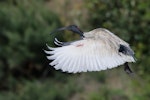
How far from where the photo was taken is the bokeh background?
554 centimetres

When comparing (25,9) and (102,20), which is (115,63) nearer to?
(102,20)

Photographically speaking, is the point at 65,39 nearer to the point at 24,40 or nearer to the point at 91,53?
the point at 24,40

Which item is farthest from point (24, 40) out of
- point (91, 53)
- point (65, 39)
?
point (91, 53)

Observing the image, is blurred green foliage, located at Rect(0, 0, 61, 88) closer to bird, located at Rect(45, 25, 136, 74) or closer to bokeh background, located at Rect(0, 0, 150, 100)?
bokeh background, located at Rect(0, 0, 150, 100)

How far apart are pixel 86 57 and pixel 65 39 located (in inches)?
130

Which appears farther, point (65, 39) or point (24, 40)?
point (65, 39)

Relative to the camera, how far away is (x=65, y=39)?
20.2 ft

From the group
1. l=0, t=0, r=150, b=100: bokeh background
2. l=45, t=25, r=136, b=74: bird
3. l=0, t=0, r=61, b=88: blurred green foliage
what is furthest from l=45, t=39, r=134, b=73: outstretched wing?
l=0, t=0, r=61, b=88: blurred green foliage

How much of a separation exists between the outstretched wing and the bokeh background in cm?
232

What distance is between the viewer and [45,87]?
564 centimetres

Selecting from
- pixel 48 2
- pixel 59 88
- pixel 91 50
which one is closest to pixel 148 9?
pixel 59 88

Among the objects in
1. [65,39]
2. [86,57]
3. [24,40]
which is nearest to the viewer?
[86,57]

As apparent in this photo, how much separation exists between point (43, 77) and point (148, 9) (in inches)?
50.4

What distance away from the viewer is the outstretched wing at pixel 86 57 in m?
2.71
